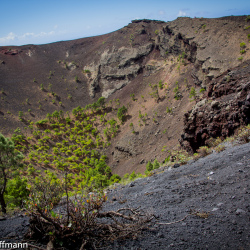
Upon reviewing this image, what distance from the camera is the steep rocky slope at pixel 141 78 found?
22.5m

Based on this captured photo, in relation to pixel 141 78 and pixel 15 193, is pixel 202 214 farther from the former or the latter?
pixel 141 78

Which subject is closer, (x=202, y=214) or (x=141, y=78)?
(x=202, y=214)

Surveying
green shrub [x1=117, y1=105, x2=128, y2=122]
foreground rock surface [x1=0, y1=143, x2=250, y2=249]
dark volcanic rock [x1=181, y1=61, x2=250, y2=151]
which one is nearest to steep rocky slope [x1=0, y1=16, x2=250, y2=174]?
dark volcanic rock [x1=181, y1=61, x2=250, y2=151]

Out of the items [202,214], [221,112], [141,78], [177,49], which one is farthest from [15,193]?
[177,49]

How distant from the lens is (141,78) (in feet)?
144

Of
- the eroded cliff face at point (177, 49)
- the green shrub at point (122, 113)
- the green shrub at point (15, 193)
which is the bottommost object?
the green shrub at point (15, 193)

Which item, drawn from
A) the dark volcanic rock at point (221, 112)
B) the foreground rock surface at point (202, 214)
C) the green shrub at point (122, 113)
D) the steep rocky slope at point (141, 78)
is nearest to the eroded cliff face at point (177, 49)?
the steep rocky slope at point (141, 78)

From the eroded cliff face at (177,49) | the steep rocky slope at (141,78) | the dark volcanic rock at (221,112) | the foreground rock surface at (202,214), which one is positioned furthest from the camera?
the eroded cliff face at (177,49)

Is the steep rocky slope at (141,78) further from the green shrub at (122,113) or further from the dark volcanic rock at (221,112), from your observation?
the green shrub at (122,113)

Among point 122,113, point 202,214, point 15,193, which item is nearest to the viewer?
point 202,214

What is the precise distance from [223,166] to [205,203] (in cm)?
237

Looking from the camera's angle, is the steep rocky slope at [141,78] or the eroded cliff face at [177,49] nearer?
the steep rocky slope at [141,78]

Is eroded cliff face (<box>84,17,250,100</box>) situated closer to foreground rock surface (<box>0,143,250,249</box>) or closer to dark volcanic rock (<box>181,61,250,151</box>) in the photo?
dark volcanic rock (<box>181,61,250,151</box>)

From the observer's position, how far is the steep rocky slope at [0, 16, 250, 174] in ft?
73.7
